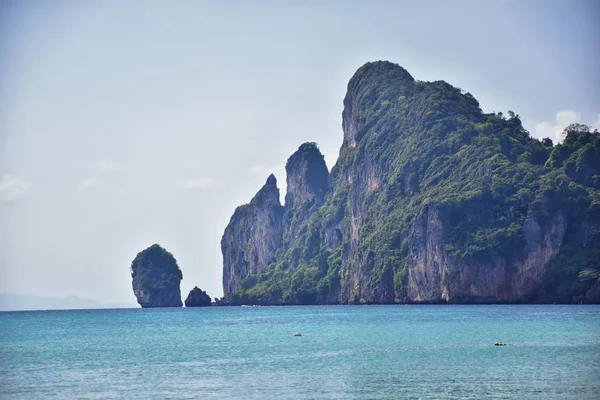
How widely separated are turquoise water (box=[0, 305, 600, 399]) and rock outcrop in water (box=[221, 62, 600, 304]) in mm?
50285

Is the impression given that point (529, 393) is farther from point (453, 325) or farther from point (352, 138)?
point (352, 138)

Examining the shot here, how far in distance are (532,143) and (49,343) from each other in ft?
340

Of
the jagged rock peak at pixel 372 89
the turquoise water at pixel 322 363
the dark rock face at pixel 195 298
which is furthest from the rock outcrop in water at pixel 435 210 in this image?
the turquoise water at pixel 322 363

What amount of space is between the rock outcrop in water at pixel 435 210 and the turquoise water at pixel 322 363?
165 feet

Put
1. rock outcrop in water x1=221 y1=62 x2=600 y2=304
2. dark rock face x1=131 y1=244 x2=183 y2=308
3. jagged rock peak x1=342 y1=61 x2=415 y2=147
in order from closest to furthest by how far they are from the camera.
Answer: rock outcrop in water x1=221 y1=62 x2=600 y2=304, jagged rock peak x1=342 y1=61 x2=415 y2=147, dark rock face x1=131 y1=244 x2=183 y2=308

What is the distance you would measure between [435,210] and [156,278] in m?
73.5

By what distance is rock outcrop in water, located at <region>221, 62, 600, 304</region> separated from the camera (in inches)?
4660

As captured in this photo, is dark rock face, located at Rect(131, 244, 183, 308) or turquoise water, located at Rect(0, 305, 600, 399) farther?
dark rock face, located at Rect(131, 244, 183, 308)

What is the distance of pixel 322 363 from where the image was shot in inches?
1724

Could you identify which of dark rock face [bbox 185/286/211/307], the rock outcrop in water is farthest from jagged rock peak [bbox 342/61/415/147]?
dark rock face [bbox 185/286/211/307]

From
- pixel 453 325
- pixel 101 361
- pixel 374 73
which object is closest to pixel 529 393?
pixel 101 361

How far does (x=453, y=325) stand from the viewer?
69375mm

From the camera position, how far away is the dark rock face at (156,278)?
589 ft

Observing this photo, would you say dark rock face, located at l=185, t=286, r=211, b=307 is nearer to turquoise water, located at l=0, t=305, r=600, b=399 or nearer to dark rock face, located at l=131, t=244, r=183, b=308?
dark rock face, located at l=131, t=244, r=183, b=308
